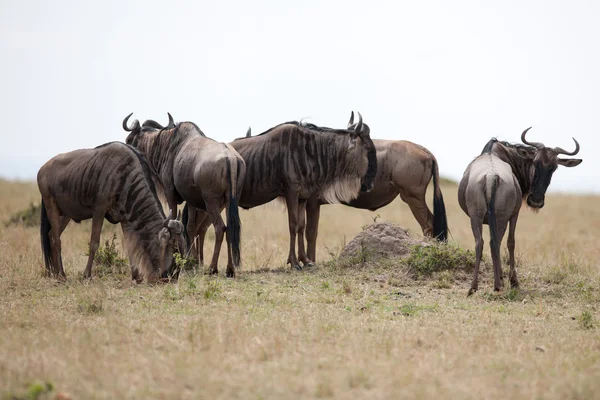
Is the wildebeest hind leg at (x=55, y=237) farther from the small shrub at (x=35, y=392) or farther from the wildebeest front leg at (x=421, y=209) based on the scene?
the wildebeest front leg at (x=421, y=209)

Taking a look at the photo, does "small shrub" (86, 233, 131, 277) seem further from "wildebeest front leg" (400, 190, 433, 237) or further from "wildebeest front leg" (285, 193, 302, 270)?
"wildebeest front leg" (400, 190, 433, 237)

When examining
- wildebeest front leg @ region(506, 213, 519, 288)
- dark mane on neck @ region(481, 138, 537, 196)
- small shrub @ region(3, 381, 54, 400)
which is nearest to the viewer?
small shrub @ region(3, 381, 54, 400)

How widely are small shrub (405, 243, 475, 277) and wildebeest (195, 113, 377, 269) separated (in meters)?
1.63

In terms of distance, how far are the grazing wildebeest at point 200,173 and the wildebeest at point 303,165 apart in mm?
831

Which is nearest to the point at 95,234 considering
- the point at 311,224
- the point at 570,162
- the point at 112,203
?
the point at 112,203

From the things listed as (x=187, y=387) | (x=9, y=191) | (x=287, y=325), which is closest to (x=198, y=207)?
(x=287, y=325)

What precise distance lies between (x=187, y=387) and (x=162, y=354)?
775mm

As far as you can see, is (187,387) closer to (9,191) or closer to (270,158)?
(270,158)

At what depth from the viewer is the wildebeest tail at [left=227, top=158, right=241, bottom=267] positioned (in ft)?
29.4

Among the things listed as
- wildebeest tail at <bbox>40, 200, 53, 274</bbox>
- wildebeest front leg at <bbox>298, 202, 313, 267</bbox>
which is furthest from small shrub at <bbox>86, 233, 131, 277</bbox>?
wildebeest front leg at <bbox>298, 202, 313, 267</bbox>

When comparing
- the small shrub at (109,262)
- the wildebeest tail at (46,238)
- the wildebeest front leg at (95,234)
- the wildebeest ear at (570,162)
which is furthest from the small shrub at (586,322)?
the wildebeest tail at (46,238)

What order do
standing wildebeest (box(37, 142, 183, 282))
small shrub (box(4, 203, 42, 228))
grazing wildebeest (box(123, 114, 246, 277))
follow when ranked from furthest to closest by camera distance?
small shrub (box(4, 203, 42, 228)) < grazing wildebeest (box(123, 114, 246, 277)) < standing wildebeest (box(37, 142, 183, 282))

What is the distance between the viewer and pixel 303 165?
10.4 m

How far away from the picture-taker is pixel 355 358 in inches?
212
